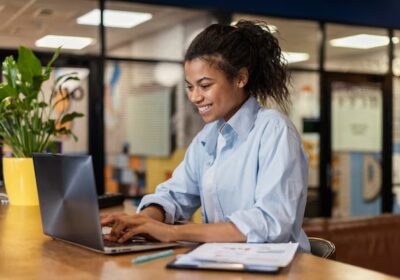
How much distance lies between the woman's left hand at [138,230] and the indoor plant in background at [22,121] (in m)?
1.01

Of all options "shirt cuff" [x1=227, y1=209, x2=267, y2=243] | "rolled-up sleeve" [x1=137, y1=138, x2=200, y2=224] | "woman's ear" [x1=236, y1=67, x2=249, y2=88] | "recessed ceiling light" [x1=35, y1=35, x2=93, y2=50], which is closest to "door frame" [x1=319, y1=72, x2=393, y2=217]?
"recessed ceiling light" [x1=35, y1=35, x2=93, y2=50]

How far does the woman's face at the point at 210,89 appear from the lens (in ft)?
5.77

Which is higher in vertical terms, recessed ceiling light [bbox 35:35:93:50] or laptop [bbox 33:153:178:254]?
recessed ceiling light [bbox 35:35:93:50]

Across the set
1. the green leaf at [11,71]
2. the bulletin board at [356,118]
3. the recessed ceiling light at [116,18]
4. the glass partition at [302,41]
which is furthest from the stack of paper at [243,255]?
the bulletin board at [356,118]

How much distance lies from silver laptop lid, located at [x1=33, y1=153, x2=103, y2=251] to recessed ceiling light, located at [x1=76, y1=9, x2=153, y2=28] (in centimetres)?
427

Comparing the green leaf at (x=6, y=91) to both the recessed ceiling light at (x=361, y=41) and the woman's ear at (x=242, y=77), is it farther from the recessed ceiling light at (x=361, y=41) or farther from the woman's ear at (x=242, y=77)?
the recessed ceiling light at (x=361, y=41)

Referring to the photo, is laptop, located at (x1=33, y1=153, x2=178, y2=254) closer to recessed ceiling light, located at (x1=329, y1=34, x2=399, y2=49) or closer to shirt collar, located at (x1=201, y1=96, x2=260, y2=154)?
shirt collar, located at (x1=201, y1=96, x2=260, y2=154)

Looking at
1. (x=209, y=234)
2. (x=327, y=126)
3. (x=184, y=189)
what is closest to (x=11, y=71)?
(x=184, y=189)

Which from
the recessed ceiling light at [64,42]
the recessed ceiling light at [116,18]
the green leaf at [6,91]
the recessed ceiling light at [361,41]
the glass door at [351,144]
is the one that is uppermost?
the recessed ceiling light at [116,18]

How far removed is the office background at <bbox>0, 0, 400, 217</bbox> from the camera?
5.80 metres

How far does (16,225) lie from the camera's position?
193cm

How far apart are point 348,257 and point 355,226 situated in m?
0.16

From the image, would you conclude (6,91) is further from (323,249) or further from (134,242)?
(323,249)

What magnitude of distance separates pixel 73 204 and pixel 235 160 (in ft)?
1.60
